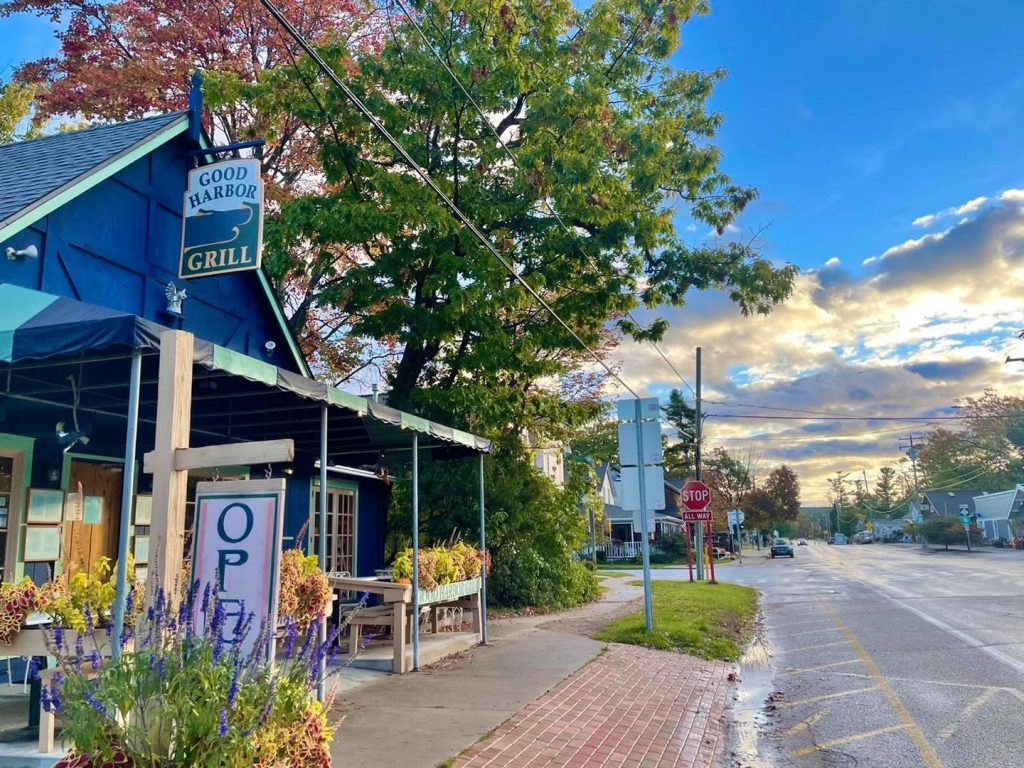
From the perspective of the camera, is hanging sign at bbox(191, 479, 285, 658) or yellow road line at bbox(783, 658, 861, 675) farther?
yellow road line at bbox(783, 658, 861, 675)

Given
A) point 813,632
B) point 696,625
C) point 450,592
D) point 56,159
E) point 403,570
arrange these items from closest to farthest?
point 56,159 → point 403,570 → point 450,592 → point 696,625 → point 813,632

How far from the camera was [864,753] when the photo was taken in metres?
6.51

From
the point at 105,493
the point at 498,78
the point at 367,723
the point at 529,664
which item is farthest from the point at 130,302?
the point at 498,78

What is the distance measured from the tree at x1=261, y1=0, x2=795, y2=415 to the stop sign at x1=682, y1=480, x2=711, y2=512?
6.18 m

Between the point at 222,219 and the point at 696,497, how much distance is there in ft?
49.1

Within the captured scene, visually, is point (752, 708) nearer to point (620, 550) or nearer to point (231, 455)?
point (231, 455)

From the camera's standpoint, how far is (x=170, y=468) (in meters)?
4.42

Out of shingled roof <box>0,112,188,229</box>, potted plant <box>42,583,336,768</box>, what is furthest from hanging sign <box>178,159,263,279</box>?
potted plant <box>42,583,336,768</box>

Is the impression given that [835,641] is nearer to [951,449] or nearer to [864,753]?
[864,753]

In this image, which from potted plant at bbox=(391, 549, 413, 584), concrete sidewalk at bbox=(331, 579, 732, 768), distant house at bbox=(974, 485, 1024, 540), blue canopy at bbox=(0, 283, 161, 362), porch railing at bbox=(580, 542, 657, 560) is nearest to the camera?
blue canopy at bbox=(0, 283, 161, 362)

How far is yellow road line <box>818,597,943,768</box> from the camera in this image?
6333 millimetres

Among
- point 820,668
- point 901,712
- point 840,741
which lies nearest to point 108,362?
point 840,741

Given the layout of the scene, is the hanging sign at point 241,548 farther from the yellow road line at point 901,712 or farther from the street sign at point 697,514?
the street sign at point 697,514

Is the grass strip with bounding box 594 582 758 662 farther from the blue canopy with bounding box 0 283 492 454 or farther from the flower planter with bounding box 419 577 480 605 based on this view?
the blue canopy with bounding box 0 283 492 454
